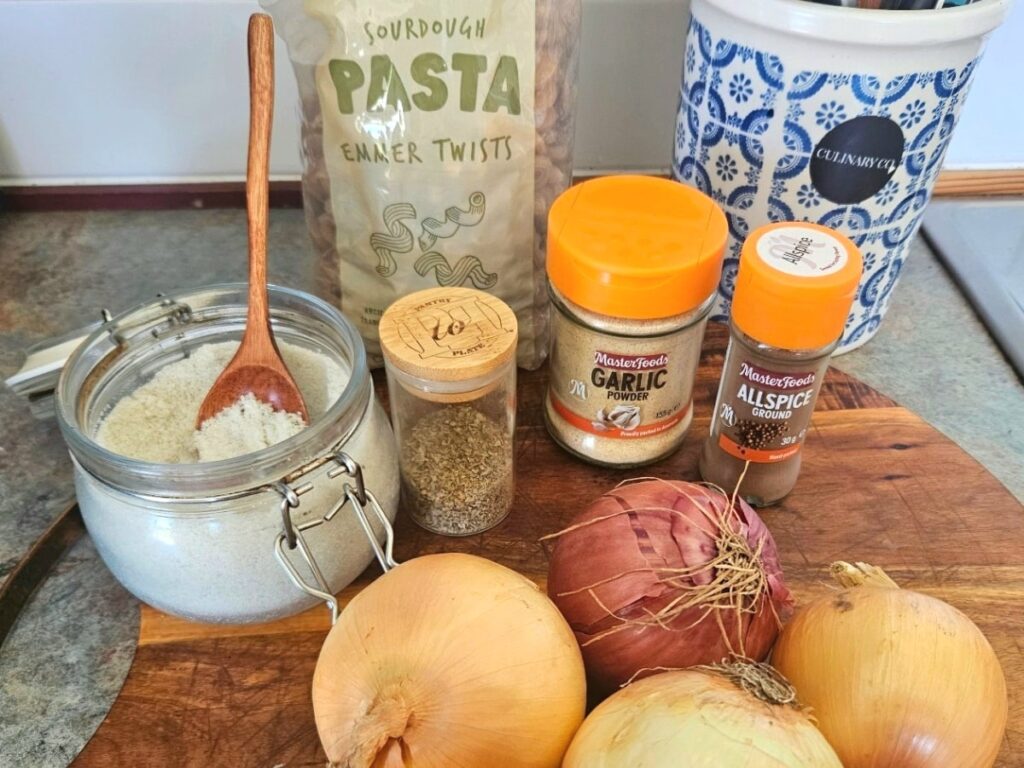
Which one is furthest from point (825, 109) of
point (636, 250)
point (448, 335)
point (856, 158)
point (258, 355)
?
point (258, 355)

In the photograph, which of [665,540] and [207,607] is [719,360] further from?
[207,607]

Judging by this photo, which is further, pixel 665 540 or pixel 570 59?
pixel 570 59

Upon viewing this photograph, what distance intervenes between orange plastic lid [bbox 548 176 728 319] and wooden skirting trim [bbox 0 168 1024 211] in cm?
49

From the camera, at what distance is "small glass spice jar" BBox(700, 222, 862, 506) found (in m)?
0.51

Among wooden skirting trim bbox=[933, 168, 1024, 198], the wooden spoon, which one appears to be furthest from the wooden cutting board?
wooden skirting trim bbox=[933, 168, 1024, 198]

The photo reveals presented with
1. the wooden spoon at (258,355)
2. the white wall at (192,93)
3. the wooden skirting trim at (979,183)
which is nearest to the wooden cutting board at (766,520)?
the wooden spoon at (258,355)

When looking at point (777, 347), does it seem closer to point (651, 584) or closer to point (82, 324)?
point (651, 584)

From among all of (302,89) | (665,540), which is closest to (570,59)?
(302,89)

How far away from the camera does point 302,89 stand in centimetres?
64

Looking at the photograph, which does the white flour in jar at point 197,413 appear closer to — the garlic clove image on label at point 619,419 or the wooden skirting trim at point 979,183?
the garlic clove image on label at point 619,419

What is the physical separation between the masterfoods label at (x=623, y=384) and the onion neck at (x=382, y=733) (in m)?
0.27

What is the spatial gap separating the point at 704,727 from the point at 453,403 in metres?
0.27

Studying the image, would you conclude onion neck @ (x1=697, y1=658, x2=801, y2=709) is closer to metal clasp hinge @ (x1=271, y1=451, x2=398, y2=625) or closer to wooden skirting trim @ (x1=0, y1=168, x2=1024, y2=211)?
metal clasp hinge @ (x1=271, y1=451, x2=398, y2=625)

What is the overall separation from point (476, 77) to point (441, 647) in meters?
0.39
